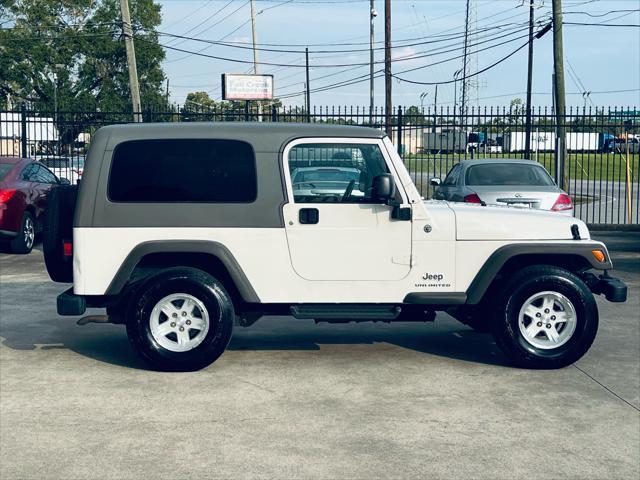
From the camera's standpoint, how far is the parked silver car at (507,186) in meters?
13.9

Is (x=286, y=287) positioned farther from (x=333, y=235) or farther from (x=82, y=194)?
(x=82, y=194)

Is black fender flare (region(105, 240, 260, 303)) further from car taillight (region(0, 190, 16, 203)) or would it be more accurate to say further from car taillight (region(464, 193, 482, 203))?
car taillight (region(0, 190, 16, 203))

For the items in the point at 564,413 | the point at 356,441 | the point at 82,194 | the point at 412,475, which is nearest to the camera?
the point at 412,475

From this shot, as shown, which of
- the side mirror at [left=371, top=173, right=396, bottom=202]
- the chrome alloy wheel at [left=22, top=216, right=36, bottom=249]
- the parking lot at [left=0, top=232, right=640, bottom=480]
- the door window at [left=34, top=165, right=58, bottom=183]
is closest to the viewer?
the parking lot at [left=0, top=232, right=640, bottom=480]

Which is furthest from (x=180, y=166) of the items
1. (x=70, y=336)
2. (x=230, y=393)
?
(x=70, y=336)

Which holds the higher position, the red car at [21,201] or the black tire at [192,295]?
the red car at [21,201]

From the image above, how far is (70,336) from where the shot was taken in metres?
8.73

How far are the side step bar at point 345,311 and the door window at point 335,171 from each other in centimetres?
86

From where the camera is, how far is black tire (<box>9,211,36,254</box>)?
48.8ft

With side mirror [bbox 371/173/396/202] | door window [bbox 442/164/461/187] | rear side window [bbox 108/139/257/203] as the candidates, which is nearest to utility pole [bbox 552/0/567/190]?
door window [bbox 442/164/461/187]

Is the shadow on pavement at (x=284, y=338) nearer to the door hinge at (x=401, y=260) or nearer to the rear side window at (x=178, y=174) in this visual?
the door hinge at (x=401, y=260)

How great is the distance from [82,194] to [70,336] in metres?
2.05

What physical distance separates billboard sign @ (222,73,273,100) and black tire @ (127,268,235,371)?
42.9 meters

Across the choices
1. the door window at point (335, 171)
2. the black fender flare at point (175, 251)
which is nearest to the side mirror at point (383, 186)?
the door window at point (335, 171)
